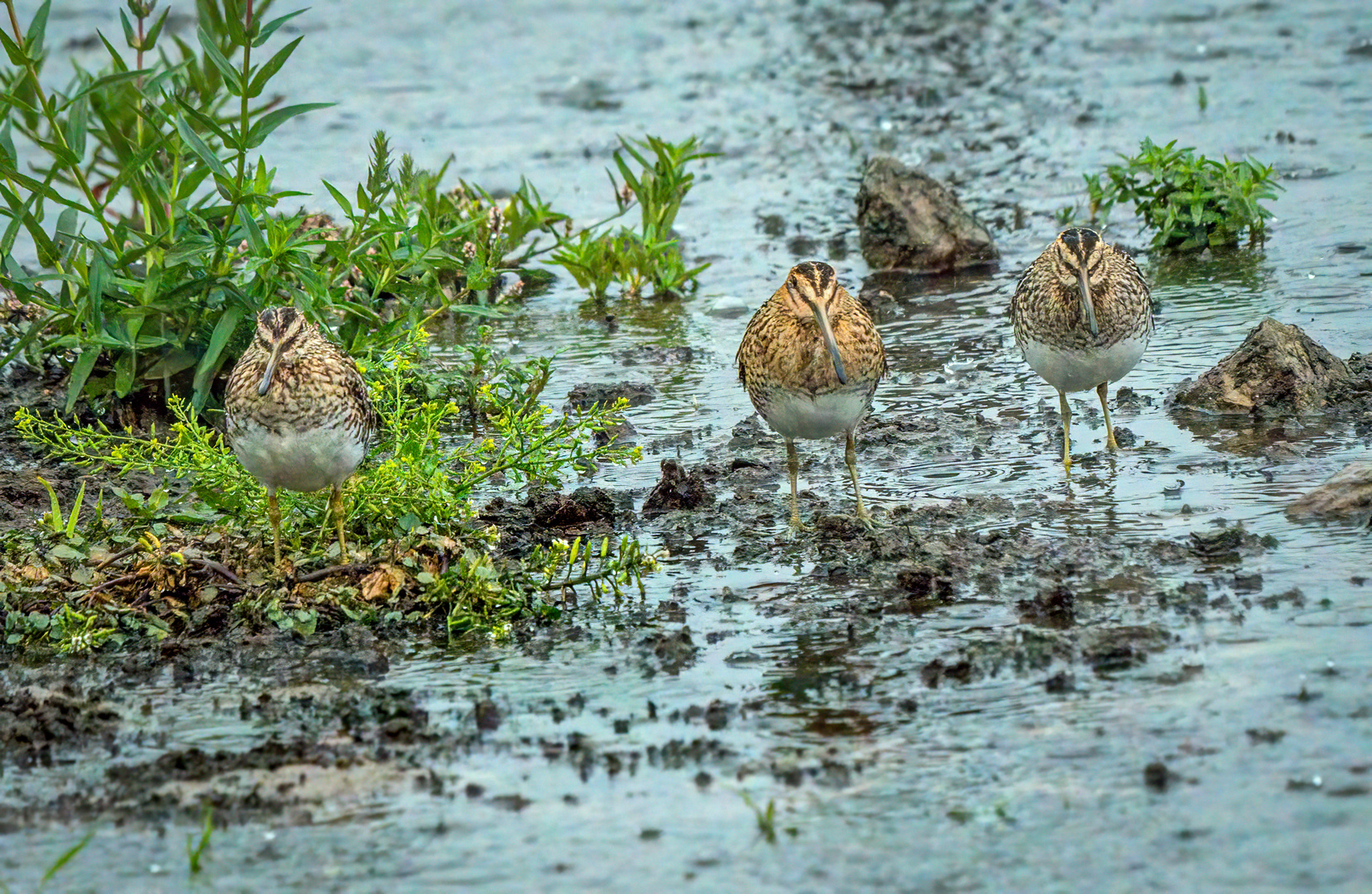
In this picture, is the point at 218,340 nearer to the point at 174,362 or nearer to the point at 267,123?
the point at 174,362

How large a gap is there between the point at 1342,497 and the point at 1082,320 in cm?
185

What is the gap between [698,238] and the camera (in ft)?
46.8

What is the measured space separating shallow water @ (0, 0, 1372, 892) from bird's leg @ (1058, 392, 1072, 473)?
0.26 ft

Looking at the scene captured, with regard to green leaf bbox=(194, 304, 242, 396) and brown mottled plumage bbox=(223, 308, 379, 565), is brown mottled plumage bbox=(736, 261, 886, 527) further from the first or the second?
green leaf bbox=(194, 304, 242, 396)

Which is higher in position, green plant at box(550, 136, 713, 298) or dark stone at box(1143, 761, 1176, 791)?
green plant at box(550, 136, 713, 298)

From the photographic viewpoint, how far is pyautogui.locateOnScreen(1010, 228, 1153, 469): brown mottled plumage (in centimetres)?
870

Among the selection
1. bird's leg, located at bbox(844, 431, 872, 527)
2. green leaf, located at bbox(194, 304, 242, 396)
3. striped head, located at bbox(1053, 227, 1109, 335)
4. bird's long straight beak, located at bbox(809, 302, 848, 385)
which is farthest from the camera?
green leaf, located at bbox(194, 304, 242, 396)

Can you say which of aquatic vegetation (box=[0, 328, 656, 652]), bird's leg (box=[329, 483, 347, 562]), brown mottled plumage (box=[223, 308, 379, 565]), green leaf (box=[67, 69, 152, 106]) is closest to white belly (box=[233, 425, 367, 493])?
brown mottled plumage (box=[223, 308, 379, 565])

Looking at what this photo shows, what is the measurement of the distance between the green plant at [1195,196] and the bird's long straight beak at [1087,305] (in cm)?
368

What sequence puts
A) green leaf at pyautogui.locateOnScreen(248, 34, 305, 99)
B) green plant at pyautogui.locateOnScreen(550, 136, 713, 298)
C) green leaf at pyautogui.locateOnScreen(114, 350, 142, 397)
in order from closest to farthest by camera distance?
green leaf at pyautogui.locateOnScreen(248, 34, 305, 99)
green leaf at pyautogui.locateOnScreen(114, 350, 142, 397)
green plant at pyautogui.locateOnScreen(550, 136, 713, 298)

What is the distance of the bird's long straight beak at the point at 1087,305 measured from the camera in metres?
8.49

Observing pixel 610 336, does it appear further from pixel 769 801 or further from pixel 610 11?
pixel 610 11

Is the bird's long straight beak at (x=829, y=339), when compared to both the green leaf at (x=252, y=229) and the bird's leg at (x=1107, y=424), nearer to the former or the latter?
the bird's leg at (x=1107, y=424)

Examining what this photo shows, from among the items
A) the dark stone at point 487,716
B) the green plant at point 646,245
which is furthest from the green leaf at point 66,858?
the green plant at point 646,245
